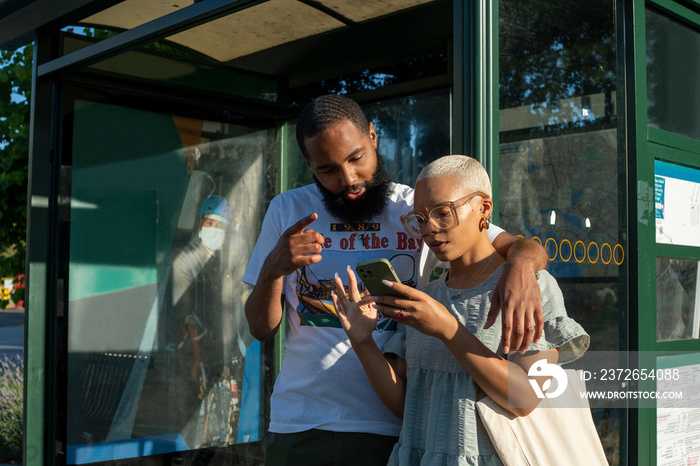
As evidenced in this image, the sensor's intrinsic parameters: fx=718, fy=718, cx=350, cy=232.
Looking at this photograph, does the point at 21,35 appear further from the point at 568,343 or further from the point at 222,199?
the point at 568,343

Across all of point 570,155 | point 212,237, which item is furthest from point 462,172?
point 212,237

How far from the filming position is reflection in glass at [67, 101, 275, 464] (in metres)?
5.03

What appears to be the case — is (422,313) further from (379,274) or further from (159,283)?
(159,283)

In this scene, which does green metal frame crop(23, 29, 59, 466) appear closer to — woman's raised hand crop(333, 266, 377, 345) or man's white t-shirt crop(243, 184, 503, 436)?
man's white t-shirt crop(243, 184, 503, 436)

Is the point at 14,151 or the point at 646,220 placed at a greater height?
the point at 14,151

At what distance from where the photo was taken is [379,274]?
178 centimetres

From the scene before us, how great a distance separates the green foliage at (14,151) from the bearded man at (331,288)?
4.76 meters

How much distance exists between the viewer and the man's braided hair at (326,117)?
7.43ft

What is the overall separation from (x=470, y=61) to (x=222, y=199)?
3.40 metres

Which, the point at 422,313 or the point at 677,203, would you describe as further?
the point at 677,203

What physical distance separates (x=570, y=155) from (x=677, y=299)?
3.20ft

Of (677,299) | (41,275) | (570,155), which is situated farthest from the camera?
(41,275)

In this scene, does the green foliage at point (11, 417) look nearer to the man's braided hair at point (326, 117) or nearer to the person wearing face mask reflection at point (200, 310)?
the person wearing face mask reflection at point (200, 310)

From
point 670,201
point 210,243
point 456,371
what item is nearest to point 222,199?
point 210,243
